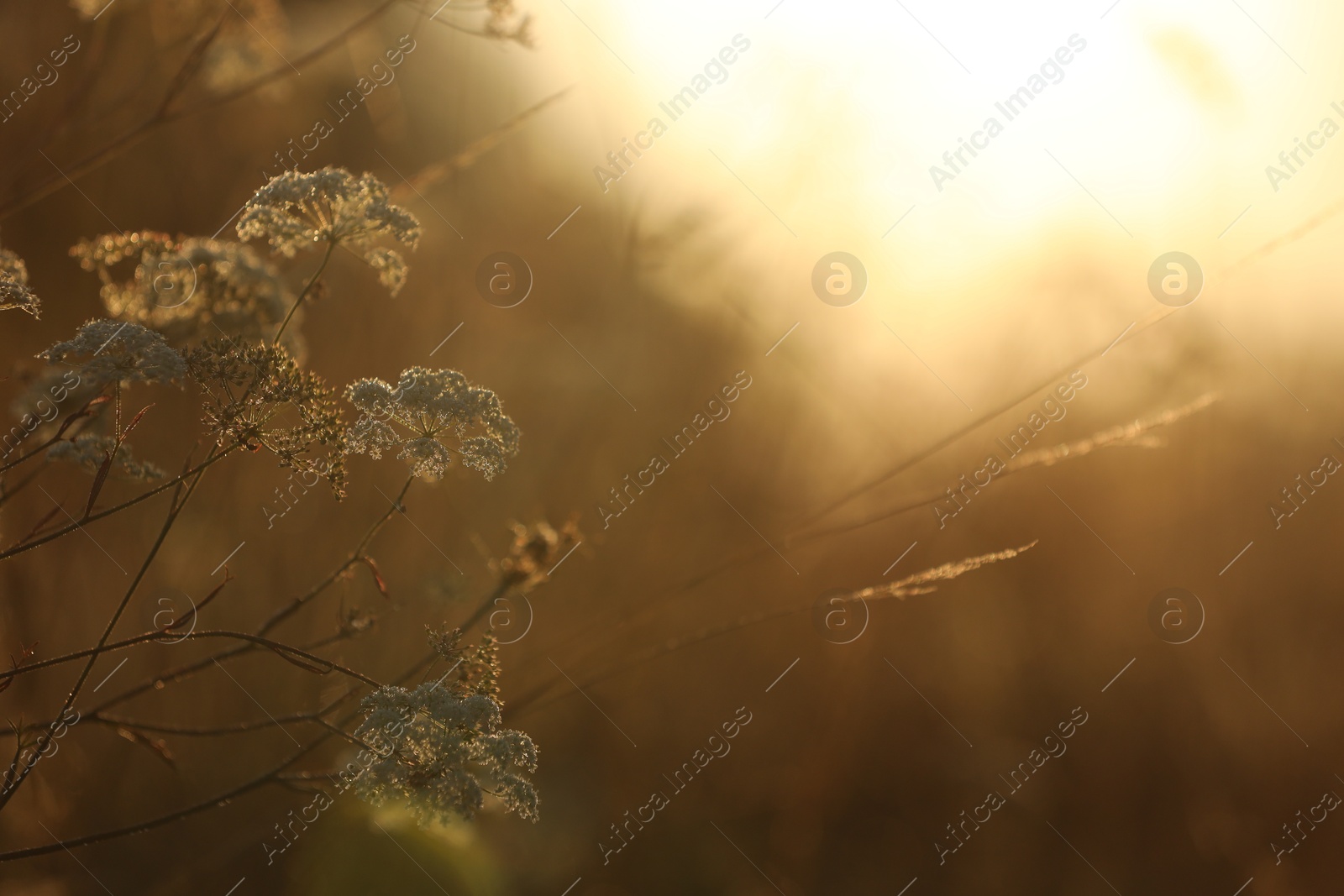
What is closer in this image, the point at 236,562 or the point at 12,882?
the point at 12,882

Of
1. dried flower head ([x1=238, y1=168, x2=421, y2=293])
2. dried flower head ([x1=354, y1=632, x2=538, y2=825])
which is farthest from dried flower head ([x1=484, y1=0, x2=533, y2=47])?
dried flower head ([x1=354, y1=632, x2=538, y2=825])

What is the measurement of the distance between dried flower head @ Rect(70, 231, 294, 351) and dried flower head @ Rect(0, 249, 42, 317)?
0.61 ft

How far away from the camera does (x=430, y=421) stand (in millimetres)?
1435

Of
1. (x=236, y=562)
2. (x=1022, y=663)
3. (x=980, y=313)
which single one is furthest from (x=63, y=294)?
(x=1022, y=663)

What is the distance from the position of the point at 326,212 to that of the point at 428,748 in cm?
101

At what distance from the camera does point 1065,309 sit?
3844 millimetres

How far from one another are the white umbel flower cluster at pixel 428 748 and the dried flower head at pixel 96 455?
58cm

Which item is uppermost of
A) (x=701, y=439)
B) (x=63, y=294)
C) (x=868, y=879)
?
(x=63, y=294)

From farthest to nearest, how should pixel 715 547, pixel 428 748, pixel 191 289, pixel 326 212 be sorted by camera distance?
1. pixel 715 547
2. pixel 191 289
3. pixel 326 212
4. pixel 428 748

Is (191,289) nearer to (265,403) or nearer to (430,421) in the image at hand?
(265,403)

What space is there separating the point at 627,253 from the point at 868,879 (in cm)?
306

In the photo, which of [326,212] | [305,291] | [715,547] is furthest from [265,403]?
[715,547]

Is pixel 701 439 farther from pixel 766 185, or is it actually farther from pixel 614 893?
pixel 614 893

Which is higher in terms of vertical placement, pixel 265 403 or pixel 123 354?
pixel 123 354
